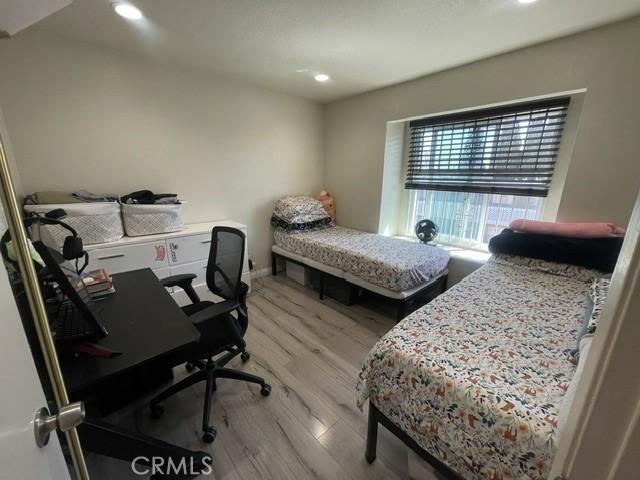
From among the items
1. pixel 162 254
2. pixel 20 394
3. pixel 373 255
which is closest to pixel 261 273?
pixel 162 254

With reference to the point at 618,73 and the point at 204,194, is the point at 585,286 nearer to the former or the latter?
the point at 618,73

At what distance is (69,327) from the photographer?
100 centimetres

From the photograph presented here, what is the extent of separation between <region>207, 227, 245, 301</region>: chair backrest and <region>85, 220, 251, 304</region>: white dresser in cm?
58

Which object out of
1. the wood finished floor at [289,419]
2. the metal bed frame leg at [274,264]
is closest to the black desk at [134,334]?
the wood finished floor at [289,419]

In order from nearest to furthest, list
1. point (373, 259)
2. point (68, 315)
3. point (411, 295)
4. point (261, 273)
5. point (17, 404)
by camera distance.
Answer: point (17, 404), point (68, 315), point (411, 295), point (373, 259), point (261, 273)

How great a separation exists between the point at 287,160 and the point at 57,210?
2.42 metres

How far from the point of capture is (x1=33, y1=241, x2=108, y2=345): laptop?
84 centimetres

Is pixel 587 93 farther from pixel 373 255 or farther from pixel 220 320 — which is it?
pixel 220 320

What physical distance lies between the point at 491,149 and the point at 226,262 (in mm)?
2772

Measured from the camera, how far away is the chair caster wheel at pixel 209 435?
141 cm

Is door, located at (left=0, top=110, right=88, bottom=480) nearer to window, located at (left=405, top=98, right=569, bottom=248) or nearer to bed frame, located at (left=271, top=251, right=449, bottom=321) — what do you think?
bed frame, located at (left=271, top=251, right=449, bottom=321)

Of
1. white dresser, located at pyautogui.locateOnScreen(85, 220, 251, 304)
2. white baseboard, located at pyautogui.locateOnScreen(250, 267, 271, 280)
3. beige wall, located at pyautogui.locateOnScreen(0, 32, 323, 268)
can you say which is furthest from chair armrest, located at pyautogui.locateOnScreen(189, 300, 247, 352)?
white baseboard, located at pyautogui.locateOnScreen(250, 267, 271, 280)

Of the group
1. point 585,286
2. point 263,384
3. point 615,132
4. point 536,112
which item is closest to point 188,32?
point 263,384

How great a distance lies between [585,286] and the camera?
1870 mm
